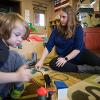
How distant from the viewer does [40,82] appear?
1.08m

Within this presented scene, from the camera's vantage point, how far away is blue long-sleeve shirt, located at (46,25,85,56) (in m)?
1.37

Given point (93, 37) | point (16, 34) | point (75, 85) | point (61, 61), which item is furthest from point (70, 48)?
point (93, 37)

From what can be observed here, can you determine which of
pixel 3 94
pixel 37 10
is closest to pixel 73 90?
pixel 3 94

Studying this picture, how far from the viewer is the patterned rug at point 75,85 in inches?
34.5

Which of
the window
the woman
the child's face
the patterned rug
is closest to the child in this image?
the child's face

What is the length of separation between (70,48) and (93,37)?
2.87 ft

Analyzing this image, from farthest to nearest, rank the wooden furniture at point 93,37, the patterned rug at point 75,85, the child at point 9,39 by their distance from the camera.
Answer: the wooden furniture at point 93,37, the patterned rug at point 75,85, the child at point 9,39

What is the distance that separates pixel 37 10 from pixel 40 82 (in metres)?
2.24

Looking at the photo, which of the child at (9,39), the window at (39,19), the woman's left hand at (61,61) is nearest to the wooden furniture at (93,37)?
the woman's left hand at (61,61)

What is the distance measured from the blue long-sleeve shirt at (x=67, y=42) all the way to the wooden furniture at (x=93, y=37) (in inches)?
31.5

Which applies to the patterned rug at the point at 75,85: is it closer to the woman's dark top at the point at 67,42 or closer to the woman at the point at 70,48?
the woman at the point at 70,48

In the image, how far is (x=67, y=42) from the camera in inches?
55.5

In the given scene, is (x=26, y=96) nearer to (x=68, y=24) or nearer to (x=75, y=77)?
(x=75, y=77)

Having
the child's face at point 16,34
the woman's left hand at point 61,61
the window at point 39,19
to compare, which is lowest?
the woman's left hand at point 61,61
